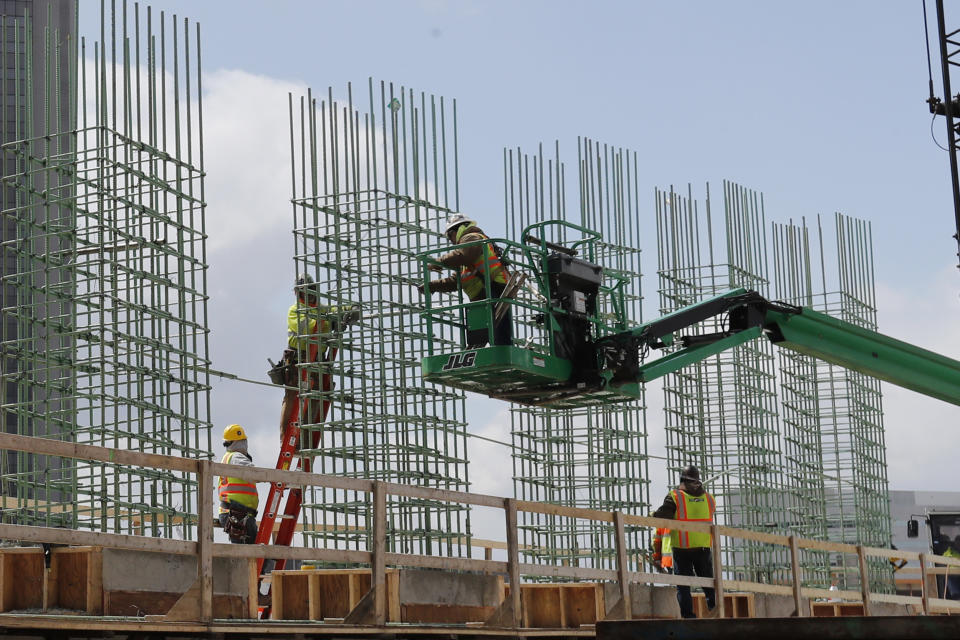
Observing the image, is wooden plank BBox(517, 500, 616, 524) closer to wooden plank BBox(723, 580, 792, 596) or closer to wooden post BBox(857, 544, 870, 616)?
wooden plank BBox(723, 580, 792, 596)

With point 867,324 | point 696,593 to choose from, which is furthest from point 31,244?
point 867,324

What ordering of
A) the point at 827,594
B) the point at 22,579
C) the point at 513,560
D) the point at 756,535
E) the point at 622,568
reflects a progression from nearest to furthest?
the point at 22,579 → the point at 513,560 → the point at 622,568 → the point at 756,535 → the point at 827,594

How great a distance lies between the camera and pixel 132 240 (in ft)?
50.9

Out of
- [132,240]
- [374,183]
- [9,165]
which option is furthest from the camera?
[9,165]

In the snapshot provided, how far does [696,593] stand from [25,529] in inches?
439

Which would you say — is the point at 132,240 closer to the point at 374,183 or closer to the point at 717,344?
the point at 374,183

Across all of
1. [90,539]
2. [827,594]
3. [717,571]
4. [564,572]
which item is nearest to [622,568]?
[564,572]

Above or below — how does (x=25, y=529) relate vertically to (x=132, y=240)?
below

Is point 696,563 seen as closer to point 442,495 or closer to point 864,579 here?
point 864,579

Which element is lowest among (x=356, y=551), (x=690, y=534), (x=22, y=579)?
(x=22, y=579)

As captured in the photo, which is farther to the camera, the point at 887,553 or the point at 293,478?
the point at 887,553

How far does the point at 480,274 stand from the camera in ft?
48.6

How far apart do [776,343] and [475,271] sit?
428 cm

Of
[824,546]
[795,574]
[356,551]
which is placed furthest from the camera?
[824,546]
